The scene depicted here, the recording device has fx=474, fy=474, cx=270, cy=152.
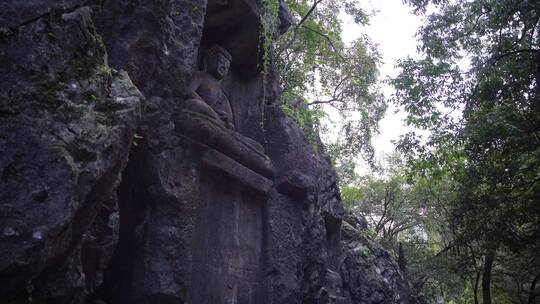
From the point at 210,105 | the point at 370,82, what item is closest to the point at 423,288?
the point at 370,82

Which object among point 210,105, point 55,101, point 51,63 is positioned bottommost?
point 55,101

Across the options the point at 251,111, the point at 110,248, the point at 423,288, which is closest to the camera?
the point at 110,248

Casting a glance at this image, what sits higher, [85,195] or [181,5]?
→ [181,5]

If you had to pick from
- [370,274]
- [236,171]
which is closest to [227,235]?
[236,171]

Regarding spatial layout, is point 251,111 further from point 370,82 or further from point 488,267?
point 488,267

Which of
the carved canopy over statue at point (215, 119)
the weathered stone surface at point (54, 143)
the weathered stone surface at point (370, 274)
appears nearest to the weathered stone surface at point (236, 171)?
the carved canopy over statue at point (215, 119)

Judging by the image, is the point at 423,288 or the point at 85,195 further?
the point at 423,288

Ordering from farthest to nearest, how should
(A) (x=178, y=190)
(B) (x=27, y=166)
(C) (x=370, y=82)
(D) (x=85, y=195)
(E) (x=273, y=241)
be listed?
(C) (x=370, y=82) < (E) (x=273, y=241) < (A) (x=178, y=190) < (D) (x=85, y=195) < (B) (x=27, y=166)

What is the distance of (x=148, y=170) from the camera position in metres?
5.24

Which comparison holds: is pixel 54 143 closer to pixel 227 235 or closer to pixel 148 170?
pixel 148 170

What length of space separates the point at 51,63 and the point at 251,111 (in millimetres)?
4783

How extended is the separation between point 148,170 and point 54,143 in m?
2.05

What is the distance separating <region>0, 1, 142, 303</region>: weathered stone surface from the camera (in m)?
2.94

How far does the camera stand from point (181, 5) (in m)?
6.11
